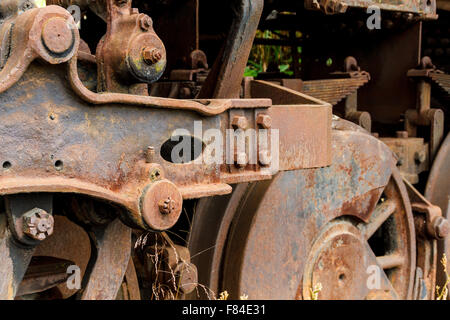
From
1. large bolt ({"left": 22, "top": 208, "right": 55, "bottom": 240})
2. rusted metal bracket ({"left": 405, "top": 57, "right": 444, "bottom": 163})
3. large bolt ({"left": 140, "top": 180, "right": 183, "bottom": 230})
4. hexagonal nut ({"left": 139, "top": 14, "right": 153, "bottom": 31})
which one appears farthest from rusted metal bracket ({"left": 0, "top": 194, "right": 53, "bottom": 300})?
rusted metal bracket ({"left": 405, "top": 57, "right": 444, "bottom": 163})

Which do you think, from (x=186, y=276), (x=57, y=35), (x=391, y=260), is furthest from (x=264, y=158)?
(x=391, y=260)

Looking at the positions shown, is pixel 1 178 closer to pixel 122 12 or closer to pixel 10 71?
pixel 10 71

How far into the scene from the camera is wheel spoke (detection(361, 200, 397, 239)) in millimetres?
3176

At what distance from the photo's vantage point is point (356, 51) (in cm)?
425

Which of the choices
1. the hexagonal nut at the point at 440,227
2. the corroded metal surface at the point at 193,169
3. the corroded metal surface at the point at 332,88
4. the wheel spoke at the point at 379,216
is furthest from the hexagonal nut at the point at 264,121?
the hexagonal nut at the point at 440,227

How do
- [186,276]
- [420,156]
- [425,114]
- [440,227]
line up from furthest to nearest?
[425,114]
[420,156]
[440,227]
[186,276]

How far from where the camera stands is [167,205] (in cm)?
185

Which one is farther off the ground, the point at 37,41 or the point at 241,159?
the point at 37,41

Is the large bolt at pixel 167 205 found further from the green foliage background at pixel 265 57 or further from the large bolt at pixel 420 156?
the green foliage background at pixel 265 57

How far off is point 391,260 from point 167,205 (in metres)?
1.83

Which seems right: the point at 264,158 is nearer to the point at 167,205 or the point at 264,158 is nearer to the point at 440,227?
the point at 167,205

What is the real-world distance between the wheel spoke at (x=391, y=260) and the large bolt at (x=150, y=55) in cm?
178

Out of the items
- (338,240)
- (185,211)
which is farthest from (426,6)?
(185,211)

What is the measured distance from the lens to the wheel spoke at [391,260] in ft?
10.7
